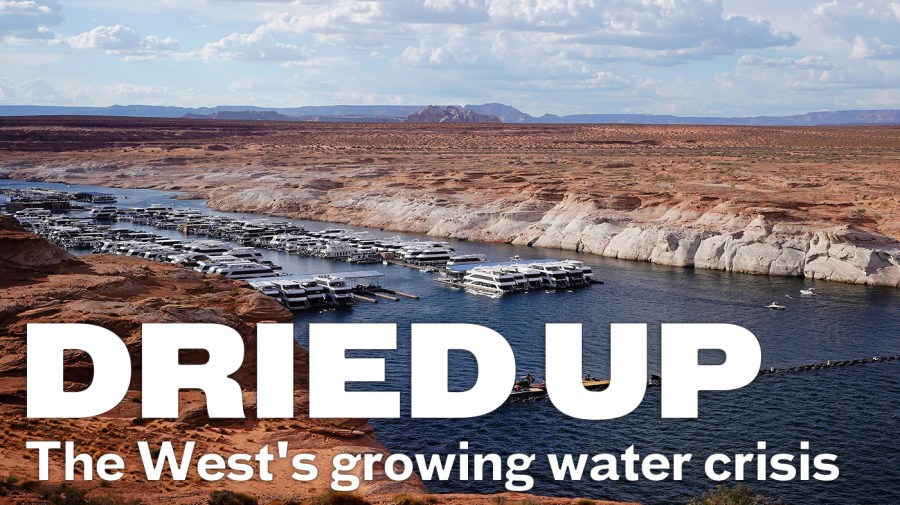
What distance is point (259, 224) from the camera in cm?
11319

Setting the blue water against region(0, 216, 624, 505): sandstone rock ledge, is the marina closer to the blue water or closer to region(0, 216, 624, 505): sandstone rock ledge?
the blue water

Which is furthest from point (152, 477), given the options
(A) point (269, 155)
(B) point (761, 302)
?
(A) point (269, 155)

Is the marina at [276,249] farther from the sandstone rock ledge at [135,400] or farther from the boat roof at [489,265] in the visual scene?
the sandstone rock ledge at [135,400]

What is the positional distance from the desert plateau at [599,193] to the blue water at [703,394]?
621 cm

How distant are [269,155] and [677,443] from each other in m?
161

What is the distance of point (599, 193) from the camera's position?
111000 millimetres

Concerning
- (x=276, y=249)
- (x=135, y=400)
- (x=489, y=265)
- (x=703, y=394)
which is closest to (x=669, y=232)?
(x=489, y=265)

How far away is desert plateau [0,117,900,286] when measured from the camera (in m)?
85.1

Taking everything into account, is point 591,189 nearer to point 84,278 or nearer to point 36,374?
point 84,278

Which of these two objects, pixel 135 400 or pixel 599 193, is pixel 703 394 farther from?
pixel 599 193

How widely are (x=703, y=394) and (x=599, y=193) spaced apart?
222ft

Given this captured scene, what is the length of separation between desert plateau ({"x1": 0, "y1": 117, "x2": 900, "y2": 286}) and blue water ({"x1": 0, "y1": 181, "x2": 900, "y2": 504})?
6213 millimetres

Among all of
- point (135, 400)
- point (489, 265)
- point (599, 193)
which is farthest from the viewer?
point (599, 193)

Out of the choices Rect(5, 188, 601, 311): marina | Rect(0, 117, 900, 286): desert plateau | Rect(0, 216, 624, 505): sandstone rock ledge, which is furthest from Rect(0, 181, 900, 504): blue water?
Rect(0, 117, 900, 286): desert plateau
